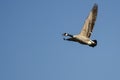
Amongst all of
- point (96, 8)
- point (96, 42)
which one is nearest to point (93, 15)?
point (96, 8)

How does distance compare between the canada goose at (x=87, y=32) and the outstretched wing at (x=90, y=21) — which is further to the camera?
the outstretched wing at (x=90, y=21)

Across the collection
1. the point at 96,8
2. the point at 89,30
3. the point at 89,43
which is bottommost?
the point at 89,43

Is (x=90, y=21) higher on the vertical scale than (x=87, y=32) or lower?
higher

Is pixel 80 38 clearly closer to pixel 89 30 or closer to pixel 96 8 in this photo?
pixel 89 30

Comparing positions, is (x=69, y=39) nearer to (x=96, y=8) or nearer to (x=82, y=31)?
(x=82, y=31)

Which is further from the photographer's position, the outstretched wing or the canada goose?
the outstretched wing

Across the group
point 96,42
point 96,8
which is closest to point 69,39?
point 96,42

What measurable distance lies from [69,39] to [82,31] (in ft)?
9.46

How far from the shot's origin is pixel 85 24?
42469mm

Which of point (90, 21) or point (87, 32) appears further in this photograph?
point (90, 21)

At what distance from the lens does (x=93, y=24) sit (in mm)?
42656

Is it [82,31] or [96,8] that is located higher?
[96,8]

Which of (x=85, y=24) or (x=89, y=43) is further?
(x=85, y=24)

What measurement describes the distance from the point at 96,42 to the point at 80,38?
2.51 m
